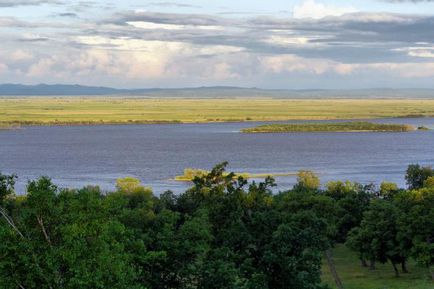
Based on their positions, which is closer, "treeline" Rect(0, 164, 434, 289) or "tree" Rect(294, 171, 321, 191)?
"treeline" Rect(0, 164, 434, 289)

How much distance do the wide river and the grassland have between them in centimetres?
4122

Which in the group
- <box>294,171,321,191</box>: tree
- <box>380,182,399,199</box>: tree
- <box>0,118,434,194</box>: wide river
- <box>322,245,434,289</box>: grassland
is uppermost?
<box>380,182,399,199</box>: tree

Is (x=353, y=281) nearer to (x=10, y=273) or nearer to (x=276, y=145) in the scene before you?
(x=10, y=273)

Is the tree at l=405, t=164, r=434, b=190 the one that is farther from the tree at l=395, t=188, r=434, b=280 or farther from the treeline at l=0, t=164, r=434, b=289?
the tree at l=395, t=188, r=434, b=280

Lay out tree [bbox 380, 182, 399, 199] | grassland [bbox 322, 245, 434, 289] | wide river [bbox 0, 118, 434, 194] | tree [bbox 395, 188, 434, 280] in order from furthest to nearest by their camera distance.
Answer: wide river [bbox 0, 118, 434, 194], tree [bbox 380, 182, 399, 199], tree [bbox 395, 188, 434, 280], grassland [bbox 322, 245, 434, 289]

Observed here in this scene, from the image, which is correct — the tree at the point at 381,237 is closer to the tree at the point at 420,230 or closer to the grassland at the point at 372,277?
the tree at the point at 420,230

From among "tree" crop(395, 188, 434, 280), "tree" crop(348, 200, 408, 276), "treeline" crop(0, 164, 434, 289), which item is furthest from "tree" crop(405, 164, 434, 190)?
"tree" crop(395, 188, 434, 280)

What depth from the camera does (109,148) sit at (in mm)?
163375

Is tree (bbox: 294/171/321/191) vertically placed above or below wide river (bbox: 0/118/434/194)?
above

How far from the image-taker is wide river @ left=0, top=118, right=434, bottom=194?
111 metres

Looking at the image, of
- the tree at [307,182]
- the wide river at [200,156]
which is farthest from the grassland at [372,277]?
the wide river at [200,156]

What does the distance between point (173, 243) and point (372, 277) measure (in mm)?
25120

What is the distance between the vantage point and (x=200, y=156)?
141m

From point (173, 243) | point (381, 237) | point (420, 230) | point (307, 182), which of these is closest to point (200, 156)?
point (307, 182)
